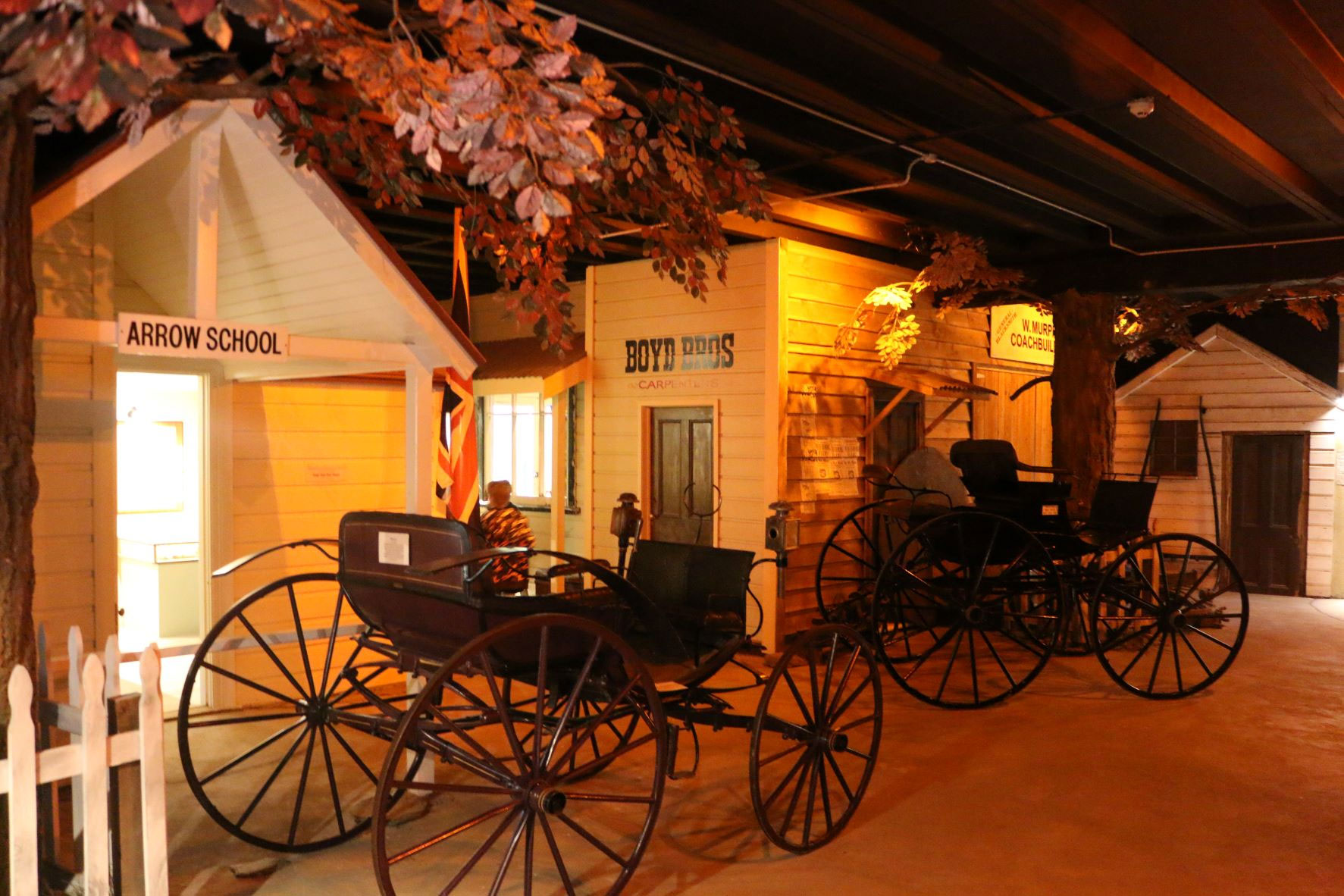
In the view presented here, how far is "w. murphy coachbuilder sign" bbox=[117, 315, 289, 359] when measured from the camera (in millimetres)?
4000

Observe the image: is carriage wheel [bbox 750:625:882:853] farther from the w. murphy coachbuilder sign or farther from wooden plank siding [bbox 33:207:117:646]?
wooden plank siding [bbox 33:207:117:646]

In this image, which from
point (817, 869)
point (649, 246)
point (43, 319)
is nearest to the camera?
point (43, 319)

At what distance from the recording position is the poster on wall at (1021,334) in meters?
12.3

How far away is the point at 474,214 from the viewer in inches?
211

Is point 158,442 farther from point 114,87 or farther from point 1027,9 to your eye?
point 1027,9

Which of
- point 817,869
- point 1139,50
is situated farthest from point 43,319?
point 1139,50

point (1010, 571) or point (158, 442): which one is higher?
point (158, 442)

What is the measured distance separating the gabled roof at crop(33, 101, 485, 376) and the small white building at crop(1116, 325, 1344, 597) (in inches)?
431

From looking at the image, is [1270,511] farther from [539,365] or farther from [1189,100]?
[539,365]

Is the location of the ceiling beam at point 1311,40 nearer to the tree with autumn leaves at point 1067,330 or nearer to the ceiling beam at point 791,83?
the ceiling beam at point 791,83

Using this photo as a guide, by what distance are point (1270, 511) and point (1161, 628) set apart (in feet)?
23.5

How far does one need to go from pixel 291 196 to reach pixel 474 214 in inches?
38.1

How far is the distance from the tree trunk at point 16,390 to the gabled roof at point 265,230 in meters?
0.39

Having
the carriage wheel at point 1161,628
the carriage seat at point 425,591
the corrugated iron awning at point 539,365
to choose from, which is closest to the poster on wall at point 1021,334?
the carriage wheel at point 1161,628
